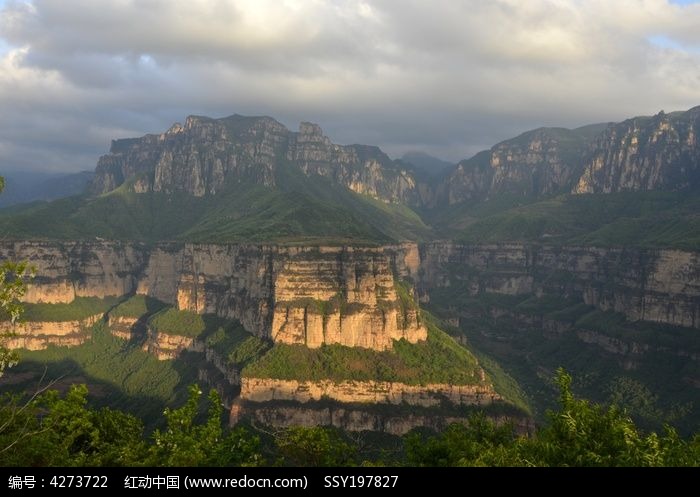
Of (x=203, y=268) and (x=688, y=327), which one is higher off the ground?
(x=203, y=268)

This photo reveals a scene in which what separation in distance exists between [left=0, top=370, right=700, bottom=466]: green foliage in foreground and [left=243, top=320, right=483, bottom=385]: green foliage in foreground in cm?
8310

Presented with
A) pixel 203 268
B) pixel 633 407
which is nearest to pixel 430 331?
pixel 633 407

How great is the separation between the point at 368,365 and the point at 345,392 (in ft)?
34.0

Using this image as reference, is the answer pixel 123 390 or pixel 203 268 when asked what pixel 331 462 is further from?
pixel 203 268

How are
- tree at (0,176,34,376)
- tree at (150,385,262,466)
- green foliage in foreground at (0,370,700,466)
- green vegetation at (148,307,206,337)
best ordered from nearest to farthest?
1. tree at (0,176,34,376)
2. green foliage in foreground at (0,370,700,466)
3. tree at (150,385,262,466)
4. green vegetation at (148,307,206,337)

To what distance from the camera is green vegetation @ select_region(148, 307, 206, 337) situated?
17762 cm

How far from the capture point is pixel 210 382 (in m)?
147

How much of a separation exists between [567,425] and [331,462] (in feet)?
54.3

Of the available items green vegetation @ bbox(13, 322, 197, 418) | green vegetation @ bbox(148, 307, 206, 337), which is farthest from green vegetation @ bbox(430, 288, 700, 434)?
green vegetation @ bbox(148, 307, 206, 337)

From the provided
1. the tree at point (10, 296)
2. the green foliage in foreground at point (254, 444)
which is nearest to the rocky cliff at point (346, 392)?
the green foliage in foreground at point (254, 444)

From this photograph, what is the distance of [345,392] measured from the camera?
5044 inches

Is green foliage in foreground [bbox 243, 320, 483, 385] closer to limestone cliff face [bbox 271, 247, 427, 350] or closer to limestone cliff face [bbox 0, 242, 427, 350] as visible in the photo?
limestone cliff face [bbox 271, 247, 427, 350]

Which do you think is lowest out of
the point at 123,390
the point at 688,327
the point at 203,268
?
the point at 123,390

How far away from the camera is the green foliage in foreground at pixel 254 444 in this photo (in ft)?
118
